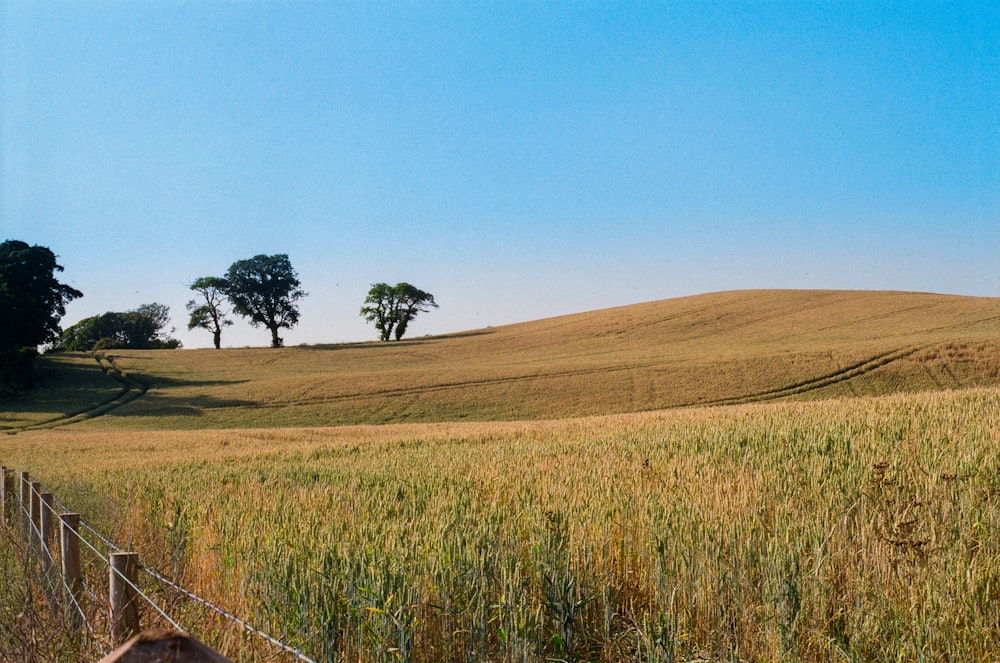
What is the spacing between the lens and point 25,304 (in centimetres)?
4975

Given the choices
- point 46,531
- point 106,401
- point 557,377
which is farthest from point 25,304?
point 46,531

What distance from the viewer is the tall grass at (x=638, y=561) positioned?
3.97m

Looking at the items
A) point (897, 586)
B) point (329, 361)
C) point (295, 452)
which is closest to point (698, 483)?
point (897, 586)

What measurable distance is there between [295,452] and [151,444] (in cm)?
833

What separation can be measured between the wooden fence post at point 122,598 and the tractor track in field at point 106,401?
38.0 meters

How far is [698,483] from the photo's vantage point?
7082mm

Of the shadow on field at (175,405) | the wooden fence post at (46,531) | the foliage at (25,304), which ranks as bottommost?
the shadow on field at (175,405)

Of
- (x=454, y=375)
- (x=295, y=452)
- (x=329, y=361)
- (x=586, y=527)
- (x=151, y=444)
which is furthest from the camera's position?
(x=329, y=361)

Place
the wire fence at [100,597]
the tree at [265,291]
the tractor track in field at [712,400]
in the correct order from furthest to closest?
1. the tree at [265,291]
2. the tractor track in field at [712,400]
3. the wire fence at [100,597]

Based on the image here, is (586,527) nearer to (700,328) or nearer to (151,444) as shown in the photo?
(151,444)

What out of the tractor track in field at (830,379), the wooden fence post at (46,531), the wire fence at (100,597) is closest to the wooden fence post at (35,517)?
the wire fence at (100,597)

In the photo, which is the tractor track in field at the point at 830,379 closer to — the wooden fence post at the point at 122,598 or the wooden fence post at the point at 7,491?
the wooden fence post at the point at 7,491

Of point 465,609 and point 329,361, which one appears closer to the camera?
point 465,609

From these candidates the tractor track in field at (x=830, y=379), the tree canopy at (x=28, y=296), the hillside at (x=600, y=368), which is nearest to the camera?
the tractor track in field at (x=830, y=379)
